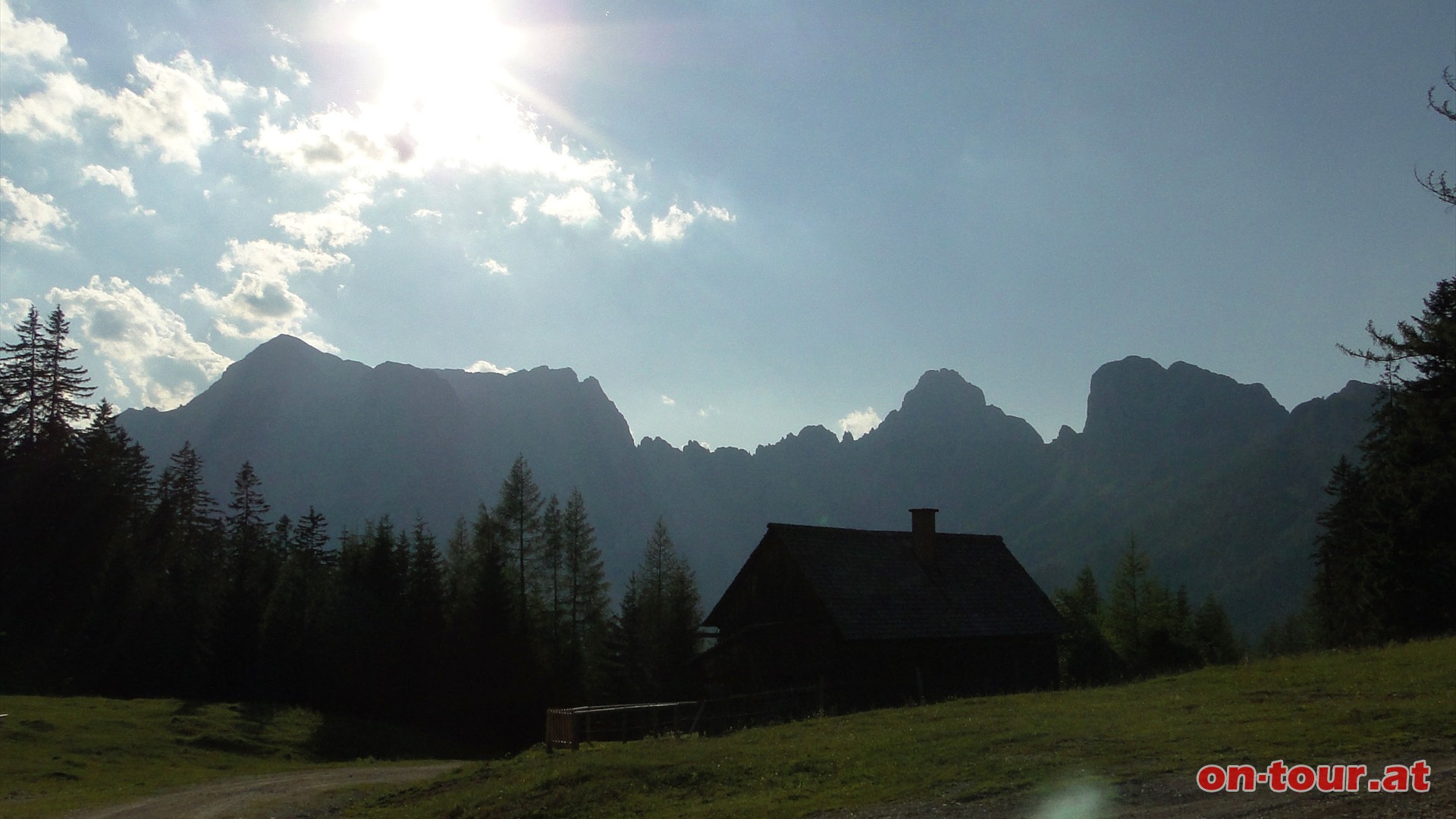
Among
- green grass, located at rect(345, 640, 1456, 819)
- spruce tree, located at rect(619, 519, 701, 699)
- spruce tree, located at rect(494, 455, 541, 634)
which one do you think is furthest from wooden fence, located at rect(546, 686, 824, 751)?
spruce tree, located at rect(494, 455, 541, 634)

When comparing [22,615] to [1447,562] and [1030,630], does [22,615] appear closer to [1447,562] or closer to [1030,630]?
[1030,630]

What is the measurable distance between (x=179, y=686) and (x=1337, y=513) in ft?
233

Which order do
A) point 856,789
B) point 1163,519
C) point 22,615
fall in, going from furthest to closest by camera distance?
1. point 1163,519
2. point 22,615
3. point 856,789

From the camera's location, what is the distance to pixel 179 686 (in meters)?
50.5

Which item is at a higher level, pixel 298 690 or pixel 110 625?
pixel 110 625

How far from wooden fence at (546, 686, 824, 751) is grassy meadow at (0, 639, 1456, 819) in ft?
3.24

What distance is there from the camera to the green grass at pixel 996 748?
12117 mm

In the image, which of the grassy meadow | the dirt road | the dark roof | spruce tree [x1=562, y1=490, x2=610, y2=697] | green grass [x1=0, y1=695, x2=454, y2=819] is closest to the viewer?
the grassy meadow

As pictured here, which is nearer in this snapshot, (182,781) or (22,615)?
(182,781)

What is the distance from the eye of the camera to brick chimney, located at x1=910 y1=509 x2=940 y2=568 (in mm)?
37656

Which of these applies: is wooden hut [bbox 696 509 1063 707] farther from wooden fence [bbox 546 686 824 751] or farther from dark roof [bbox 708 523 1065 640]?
wooden fence [bbox 546 686 824 751]

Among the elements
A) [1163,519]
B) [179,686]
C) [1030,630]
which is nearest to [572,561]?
[179,686]

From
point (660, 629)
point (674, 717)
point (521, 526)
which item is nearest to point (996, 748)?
point (674, 717)

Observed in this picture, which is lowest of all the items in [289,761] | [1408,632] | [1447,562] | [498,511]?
[289,761]
